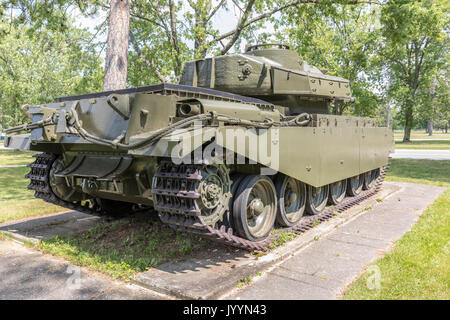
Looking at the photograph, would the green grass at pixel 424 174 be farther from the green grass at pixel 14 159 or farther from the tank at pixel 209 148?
the green grass at pixel 14 159

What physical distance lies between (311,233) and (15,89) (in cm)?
2991

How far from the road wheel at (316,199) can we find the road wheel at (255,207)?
1.26m

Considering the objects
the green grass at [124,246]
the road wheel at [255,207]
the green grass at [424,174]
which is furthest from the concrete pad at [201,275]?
the green grass at [424,174]

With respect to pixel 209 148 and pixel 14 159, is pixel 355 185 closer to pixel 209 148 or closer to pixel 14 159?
pixel 209 148

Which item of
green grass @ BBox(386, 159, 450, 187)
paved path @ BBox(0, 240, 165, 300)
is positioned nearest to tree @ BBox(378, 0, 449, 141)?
green grass @ BBox(386, 159, 450, 187)

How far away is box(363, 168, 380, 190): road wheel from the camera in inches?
367

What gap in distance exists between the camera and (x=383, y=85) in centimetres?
3438

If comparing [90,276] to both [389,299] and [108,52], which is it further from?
[108,52]

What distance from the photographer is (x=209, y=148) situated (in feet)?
13.2

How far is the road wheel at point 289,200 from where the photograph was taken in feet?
18.8

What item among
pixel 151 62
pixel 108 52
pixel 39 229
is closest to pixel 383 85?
pixel 151 62

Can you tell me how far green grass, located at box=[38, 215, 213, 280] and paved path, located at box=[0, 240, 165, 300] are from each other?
0.19 m

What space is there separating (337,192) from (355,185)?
106 cm

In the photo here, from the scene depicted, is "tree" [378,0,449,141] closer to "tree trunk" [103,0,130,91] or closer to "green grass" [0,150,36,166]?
"tree trunk" [103,0,130,91]
